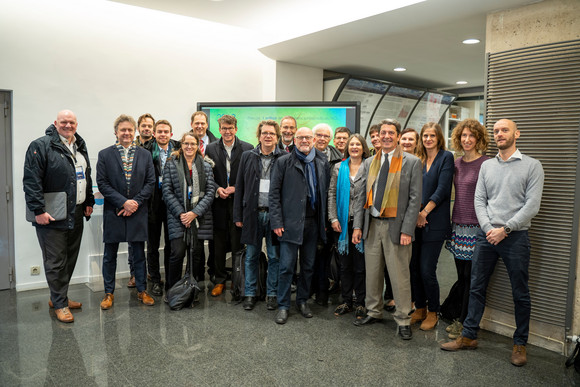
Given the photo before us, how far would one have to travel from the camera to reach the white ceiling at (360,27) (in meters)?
4.03

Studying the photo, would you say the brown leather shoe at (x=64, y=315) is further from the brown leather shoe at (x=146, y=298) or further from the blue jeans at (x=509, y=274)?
the blue jeans at (x=509, y=274)

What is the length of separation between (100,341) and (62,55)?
121 inches

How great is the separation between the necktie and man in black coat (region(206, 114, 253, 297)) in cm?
158

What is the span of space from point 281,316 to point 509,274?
182 centimetres

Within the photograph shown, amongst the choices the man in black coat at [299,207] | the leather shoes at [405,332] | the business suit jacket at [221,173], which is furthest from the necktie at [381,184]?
the business suit jacket at [221,173]

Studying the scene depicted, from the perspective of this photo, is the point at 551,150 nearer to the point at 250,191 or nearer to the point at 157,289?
the point at 250,191

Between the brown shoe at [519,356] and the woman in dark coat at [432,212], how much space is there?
0.69m

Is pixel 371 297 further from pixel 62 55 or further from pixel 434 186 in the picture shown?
pixel 62 55

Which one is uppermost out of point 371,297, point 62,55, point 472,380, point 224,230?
point 62,55

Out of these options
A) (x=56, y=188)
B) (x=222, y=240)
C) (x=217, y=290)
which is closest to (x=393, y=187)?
(x=222, y=240)

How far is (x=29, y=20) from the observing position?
174 inches

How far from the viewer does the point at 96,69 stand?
15.9ft

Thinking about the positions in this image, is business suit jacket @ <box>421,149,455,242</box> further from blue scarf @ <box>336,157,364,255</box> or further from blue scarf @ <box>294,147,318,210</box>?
blue scarf @ <box>294,147,318,210</box>

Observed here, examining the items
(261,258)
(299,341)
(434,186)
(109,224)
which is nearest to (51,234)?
(109,224)
